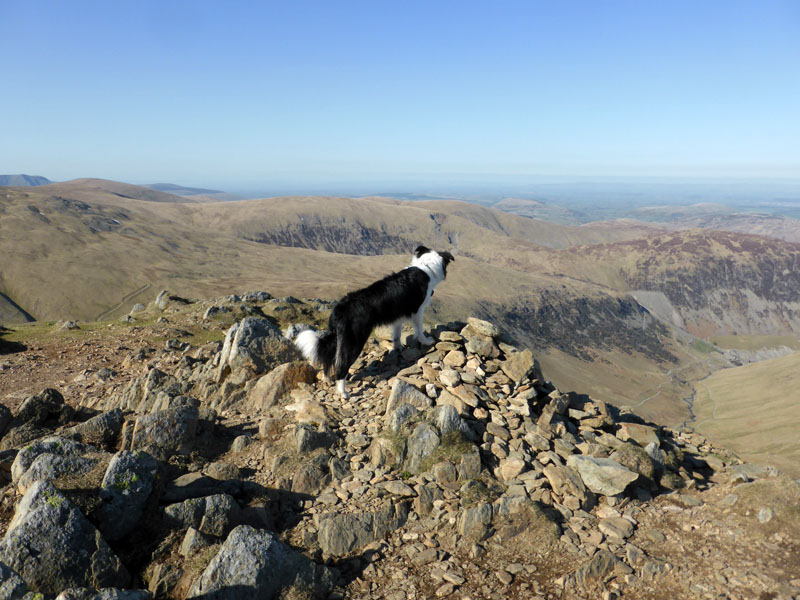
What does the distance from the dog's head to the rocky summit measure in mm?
1990

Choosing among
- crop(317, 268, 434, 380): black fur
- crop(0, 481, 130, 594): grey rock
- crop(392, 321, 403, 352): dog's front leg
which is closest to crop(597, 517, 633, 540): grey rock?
crop(317, 268, 434, 380): black fur

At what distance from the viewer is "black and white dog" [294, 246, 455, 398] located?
10.9 meters

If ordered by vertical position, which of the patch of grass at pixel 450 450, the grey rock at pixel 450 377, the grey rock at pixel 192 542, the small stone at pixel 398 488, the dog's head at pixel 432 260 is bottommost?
the small stone at pixel 398 488

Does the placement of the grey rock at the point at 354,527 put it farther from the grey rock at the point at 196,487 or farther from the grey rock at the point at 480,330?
the grey rock at the point at 480,330

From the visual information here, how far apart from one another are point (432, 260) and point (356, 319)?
341 centimetres

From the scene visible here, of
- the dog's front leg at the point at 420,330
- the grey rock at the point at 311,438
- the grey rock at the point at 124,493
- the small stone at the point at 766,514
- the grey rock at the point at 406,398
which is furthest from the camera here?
the dog's front leg at the point at 420,330

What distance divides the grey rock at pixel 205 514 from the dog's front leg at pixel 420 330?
6.89 meters

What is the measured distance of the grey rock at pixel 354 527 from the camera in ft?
24.1

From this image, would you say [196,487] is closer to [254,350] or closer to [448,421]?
[448,421]

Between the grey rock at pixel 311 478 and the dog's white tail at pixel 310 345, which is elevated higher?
the dog's white tail at pixel 310 345

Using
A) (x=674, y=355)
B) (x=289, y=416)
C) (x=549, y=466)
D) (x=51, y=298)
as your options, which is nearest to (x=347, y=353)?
(x=289, y=416)

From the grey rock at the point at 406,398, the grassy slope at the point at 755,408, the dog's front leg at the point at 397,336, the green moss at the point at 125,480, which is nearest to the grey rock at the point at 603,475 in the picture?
the grey rock at the point at 406,398

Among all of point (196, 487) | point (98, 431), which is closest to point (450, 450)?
point (196, 487)

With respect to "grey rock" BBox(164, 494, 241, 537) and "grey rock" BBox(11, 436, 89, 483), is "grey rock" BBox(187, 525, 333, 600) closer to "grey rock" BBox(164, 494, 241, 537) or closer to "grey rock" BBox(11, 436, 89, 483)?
"grey rock" BBox(164, 494, 241, 537)
